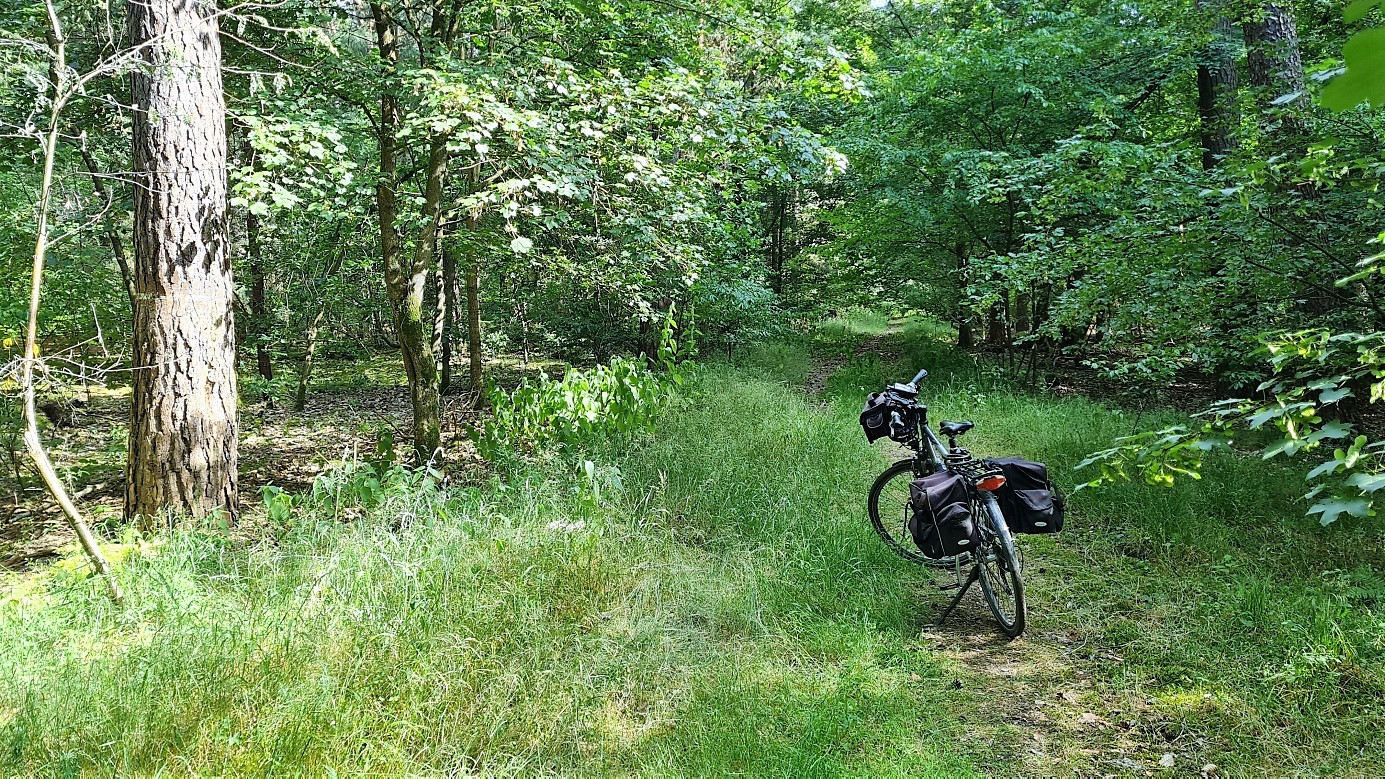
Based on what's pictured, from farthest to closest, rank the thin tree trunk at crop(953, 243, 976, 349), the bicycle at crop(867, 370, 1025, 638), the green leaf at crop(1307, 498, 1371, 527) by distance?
the thin tree trunk at crop(953, 243, 976, 349), the bicycle at crop(867, 370, 1025, 638), the green leaf at crop(1307, 498, 1371, 527)

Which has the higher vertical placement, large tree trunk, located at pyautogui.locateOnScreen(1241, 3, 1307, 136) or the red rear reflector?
large tree trunk, located at pyautogui.locateOnScreen(1241, 3, 1307, 136)

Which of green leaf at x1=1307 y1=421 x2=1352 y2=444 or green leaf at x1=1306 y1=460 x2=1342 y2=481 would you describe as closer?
green leaf at x1=1307 y1=421 x2=1352 y2=444

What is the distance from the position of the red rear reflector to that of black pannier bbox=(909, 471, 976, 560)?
0.09 meters

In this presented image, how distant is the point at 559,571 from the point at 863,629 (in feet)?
5.37

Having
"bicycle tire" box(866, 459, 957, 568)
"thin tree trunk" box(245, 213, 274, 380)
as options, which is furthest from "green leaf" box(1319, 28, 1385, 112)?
"thin tree trunk" box(245, 213, 274, 380)

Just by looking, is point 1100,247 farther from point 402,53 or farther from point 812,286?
point 812,286

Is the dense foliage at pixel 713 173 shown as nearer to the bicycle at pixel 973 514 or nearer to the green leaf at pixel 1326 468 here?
the green leaf at pixel 1326 468

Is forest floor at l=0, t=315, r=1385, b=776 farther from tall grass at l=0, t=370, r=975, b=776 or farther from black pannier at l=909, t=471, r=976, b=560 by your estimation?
black pannier at l=909, t=471, r=976, b=560

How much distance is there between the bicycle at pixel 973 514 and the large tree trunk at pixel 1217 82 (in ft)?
20.0

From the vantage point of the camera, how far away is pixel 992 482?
3645 mm

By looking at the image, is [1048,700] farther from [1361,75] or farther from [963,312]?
[963,312]

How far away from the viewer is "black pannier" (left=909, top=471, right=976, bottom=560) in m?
3.50

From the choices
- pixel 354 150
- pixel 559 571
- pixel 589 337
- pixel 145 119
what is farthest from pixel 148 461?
pixel 589 337

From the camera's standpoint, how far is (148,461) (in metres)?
4.23
